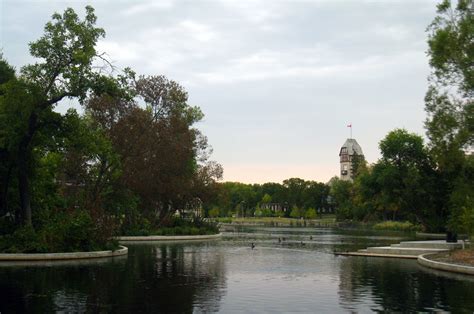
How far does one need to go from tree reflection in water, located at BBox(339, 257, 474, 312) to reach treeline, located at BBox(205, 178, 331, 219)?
121184 mm

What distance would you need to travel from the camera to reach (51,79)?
32.3 m

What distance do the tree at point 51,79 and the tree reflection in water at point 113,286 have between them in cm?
829

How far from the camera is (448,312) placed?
15.5 m

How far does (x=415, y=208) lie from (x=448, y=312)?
58251 millimetres

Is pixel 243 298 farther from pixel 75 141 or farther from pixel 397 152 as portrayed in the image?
pixel 397 152

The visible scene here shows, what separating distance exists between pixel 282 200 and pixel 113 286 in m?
151

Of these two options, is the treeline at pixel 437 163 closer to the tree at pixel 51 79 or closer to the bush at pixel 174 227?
the bush at pixel 174 227

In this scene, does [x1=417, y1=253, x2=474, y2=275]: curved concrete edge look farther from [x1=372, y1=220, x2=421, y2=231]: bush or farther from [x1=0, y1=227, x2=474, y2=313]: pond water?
[x1=372, y1=220, x2=421, y2=231]: bush

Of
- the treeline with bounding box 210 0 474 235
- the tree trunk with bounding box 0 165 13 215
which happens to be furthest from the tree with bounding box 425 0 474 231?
the tree trunk with bounding box 0 165 13 215

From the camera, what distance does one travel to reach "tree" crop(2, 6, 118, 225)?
31.1 meters

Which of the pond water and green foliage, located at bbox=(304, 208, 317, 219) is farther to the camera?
green foliage, located at bbox=(304, 208, 317, 219)

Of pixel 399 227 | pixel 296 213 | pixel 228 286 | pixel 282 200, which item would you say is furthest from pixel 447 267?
Result: pixel 282 200

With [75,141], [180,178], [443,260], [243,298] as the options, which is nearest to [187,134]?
[180,178]

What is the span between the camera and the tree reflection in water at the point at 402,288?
16.7 metres
